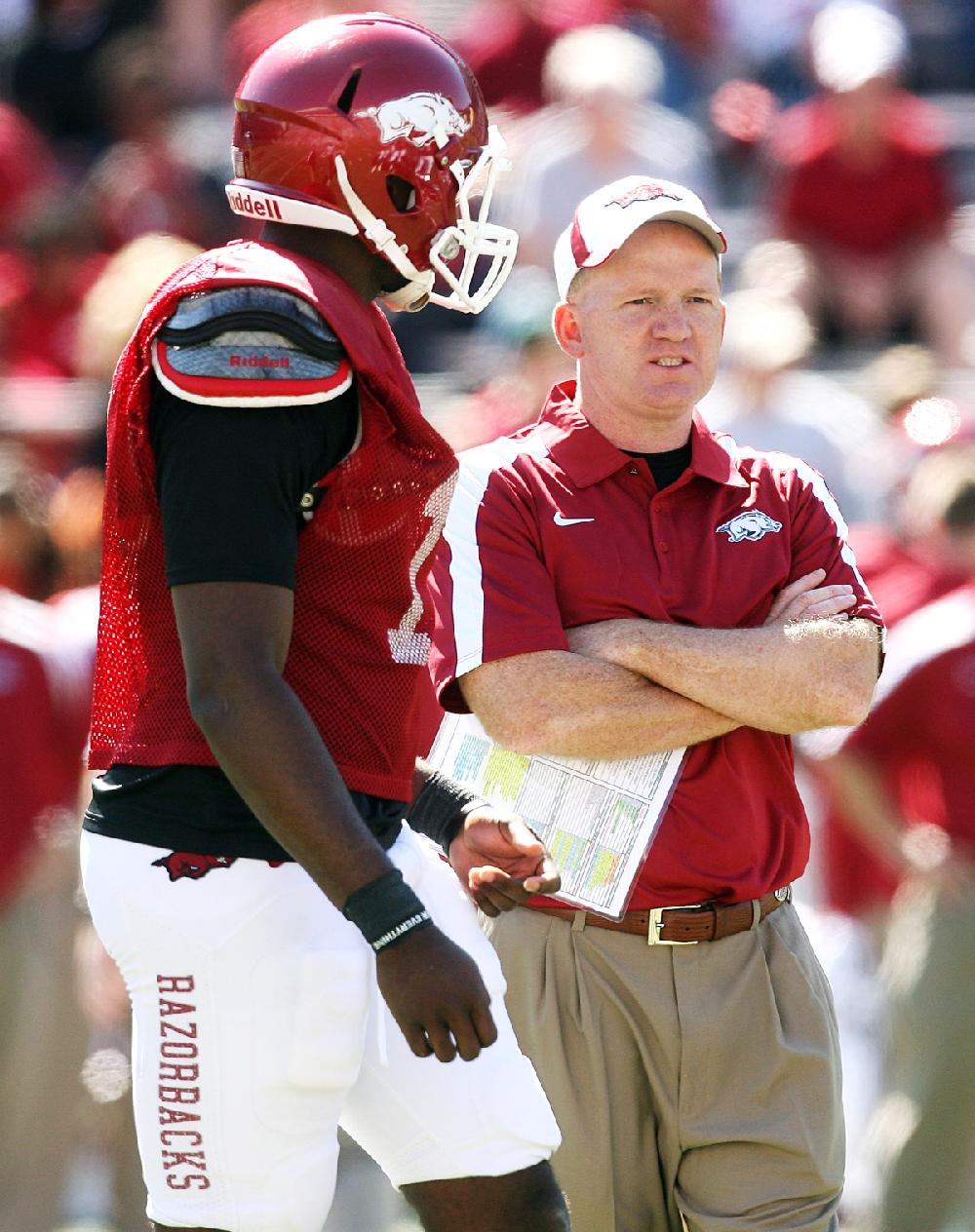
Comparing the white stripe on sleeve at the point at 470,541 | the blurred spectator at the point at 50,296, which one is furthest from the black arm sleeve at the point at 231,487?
the blurred spectator at the point at 50,296

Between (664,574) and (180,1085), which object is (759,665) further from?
(180,1085)

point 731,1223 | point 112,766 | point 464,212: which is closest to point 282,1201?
point 112,766

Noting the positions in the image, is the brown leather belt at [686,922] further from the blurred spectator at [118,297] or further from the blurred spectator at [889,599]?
the blurred spectator at [118,297]

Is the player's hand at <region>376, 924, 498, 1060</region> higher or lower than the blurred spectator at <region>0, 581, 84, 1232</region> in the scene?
higher

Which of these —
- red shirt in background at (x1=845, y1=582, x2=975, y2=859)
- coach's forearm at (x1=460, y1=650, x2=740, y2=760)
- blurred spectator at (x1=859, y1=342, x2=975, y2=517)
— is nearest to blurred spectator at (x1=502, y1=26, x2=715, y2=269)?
blurred spectator at (x1=859, y1=342, x2=975, y2=517)

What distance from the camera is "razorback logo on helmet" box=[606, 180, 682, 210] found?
11.7 feet

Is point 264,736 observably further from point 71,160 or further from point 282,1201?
point 71,160

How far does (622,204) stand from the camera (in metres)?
3.58

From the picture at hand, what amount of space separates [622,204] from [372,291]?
94cm

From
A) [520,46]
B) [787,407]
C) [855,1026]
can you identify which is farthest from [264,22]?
[855,1026]

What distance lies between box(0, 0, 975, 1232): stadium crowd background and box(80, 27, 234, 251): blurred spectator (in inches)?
0.6

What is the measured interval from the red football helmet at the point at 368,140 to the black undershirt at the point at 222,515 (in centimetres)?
32

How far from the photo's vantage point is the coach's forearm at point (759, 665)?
132 inches

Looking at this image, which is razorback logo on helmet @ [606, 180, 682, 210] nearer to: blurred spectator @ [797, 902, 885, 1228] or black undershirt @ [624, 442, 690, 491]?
black undershirt @ [624, 442, 690, 491]
